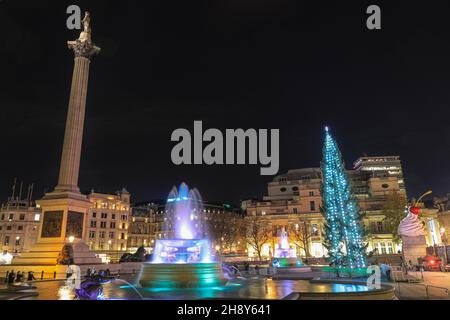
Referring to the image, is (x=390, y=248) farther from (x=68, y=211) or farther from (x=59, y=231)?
(x=59, y=231)

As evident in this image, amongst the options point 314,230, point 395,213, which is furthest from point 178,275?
point 314,230

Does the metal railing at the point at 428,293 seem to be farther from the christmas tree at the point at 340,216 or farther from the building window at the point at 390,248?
the building window at the point at 390,248

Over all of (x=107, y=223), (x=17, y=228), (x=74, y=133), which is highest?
(x=74, y=133)

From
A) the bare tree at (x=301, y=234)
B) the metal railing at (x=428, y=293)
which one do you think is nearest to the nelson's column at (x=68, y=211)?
the metal railing at (x=428, y=293)

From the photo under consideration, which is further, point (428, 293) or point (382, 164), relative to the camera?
point (382, 164)

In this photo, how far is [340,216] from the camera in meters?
27.3

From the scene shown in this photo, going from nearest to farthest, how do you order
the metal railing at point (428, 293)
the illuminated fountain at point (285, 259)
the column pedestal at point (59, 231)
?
1. the metal railing at point (428, 293)
2. the column pedestal at point (59, 231)
3. the illuminated fountain at point (285, 259)

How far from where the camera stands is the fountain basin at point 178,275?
16.2m

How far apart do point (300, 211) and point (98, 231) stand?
4996 cm

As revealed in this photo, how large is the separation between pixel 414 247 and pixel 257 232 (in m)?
39.6

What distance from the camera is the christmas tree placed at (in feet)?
86.5


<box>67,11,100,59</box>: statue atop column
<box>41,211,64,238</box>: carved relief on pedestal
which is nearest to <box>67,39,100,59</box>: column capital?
<box>67,11,100,59</box>: statue atop column

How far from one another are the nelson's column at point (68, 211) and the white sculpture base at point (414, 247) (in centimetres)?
3184
